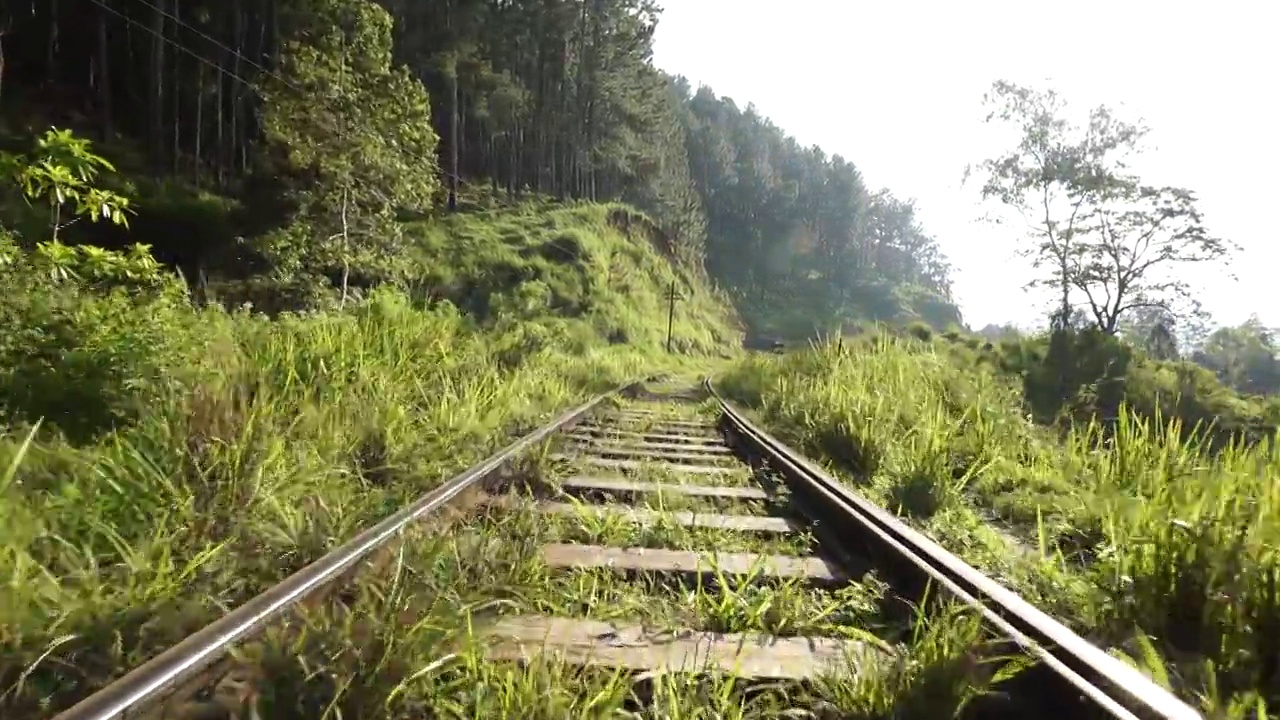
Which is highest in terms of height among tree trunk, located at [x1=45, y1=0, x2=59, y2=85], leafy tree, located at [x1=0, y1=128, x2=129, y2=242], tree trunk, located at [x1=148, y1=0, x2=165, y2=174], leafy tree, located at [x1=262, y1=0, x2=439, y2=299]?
tree trunk, located at [x1=45, y1=0, x2=59, y2=85]

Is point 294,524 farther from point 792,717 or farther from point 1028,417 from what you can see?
point 1028,417

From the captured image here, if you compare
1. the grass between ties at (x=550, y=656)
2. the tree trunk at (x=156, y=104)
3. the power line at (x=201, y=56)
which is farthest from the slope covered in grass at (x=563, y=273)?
the grass between ties at (x=550, y=656)

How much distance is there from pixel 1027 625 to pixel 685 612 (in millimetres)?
984

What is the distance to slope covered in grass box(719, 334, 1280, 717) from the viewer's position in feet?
6.49

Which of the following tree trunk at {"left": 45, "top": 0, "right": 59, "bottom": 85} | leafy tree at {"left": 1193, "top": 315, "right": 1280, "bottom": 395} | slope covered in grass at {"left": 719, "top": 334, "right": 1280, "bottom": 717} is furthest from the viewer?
leafy tree at {"left": 1193, "top": 315, "right": 1280, "bottom": 395}

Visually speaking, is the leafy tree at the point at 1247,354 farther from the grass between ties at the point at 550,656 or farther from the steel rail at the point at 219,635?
the steel rail at the point at 219,635

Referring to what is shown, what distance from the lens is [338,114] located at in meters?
14.3

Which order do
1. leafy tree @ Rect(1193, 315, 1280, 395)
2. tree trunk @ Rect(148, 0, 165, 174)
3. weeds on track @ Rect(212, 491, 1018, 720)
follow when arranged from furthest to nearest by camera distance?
leafy tree @ Rect(1193, 315, 1280, 395)
tree trunk @ Rect(148, 0, 165, 174)
weeds on track @ Rect(212, 491, 1018, 720)

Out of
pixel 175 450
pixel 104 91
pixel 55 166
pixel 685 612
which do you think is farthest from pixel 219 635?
pixel 104 91

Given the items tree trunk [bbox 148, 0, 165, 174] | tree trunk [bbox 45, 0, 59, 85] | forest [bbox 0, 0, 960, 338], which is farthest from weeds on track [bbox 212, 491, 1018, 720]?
tree trunk [bbox 45, 0, 59, 85]

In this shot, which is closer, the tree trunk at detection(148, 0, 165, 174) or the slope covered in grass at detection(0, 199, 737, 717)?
the slope covered in grass at detection(0, 199, 737, 717)

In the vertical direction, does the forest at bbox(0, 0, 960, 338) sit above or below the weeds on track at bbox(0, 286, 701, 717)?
above

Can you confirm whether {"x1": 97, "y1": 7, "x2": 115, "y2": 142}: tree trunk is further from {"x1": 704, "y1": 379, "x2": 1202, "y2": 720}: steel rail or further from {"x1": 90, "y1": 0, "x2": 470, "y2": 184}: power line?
{"x1": 704, "y1": 379, "x2": 1202, "y2": 720}: steel rail

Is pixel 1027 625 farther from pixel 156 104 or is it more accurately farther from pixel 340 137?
pixel 156 104
